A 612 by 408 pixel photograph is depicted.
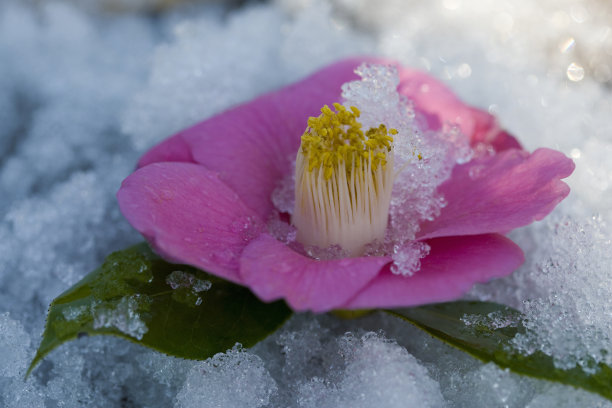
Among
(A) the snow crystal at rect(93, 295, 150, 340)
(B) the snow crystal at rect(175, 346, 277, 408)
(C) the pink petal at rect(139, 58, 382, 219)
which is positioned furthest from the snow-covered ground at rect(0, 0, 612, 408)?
(C) the pink petal at rect(139, 58, 382, 219)

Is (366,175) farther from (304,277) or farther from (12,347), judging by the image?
(12,347)

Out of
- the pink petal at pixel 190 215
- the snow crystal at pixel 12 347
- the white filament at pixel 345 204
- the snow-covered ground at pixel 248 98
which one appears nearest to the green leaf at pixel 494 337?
the snow-covered ground at pixel 248 98

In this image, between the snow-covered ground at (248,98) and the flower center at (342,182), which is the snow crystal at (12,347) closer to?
the snow-covered ground at (248,98)

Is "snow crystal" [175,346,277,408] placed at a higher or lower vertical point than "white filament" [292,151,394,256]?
lower

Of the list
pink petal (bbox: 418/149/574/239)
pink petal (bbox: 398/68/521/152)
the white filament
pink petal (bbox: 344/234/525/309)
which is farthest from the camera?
pink petal (bbox: 398/68/521/152)

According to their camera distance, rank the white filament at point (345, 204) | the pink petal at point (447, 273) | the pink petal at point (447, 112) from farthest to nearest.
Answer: the pink petal at point (447, 112)
the white filament at point (345, 204)
the pink petal at point (447, 273)

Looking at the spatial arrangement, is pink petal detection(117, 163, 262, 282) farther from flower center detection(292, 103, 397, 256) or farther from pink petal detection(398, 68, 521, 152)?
pink petal detection(398, 68, 521, 152)
